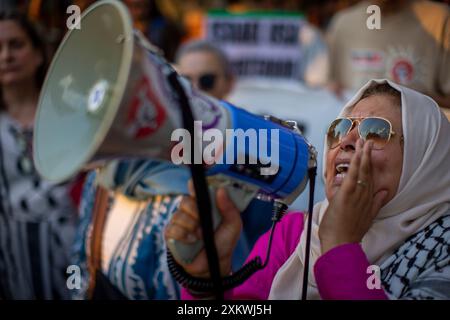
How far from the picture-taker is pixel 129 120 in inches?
54.0

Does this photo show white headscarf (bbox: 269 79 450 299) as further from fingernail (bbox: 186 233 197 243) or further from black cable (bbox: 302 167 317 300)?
fingernail (bbox: 186 233 197 243)

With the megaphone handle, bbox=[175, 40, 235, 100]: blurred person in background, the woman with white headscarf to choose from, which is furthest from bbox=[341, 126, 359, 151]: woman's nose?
bbox=[175, 40, 235, 100]: blurred person in background

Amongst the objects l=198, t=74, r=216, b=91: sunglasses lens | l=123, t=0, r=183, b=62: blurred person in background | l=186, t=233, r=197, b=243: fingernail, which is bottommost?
l=186, t=233, r=197, b=243: fingernail

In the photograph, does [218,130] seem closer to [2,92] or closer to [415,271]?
[415,271]

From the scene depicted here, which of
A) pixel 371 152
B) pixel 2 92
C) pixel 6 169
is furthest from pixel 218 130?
pixel 2 92

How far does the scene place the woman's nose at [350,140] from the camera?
1.62m

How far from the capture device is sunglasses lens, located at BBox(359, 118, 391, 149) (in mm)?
1602

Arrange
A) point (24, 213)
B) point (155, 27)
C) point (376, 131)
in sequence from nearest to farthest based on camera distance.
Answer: point (376, 131) < point (24, 213) < point (155, 27)

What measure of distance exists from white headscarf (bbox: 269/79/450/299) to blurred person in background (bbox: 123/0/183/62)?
3277 millimetres

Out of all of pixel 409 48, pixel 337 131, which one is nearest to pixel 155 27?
pixel 409 48

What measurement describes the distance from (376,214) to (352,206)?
0.36ft

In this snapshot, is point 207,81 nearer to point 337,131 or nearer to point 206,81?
Result: point 206,81

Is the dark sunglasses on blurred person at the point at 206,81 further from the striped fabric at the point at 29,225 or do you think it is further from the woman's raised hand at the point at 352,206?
the woman's raised hand at the point at 352,206

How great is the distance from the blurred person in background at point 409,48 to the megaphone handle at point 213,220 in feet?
2.11
